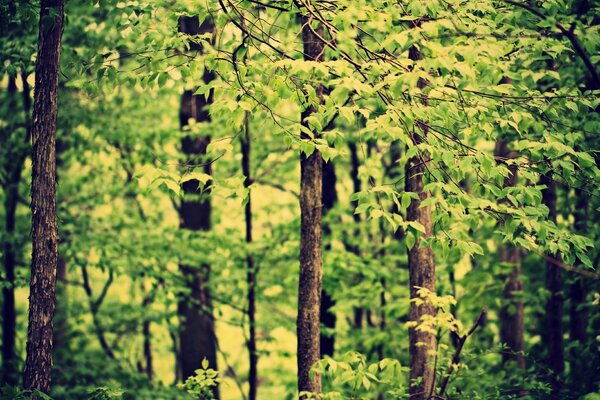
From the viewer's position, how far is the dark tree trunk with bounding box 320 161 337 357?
1065 centimetres

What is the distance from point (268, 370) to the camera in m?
13.7

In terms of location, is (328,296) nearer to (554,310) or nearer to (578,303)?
(554,310)

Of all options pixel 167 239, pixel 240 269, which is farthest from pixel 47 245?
pixel 240 269

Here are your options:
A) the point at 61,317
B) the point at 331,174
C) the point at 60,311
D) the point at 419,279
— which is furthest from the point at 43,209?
the point at 60,311

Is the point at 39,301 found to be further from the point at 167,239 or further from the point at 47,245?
the point at 167,239

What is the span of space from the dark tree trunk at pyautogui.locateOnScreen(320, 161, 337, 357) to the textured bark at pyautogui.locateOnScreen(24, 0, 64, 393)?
558 centimetres

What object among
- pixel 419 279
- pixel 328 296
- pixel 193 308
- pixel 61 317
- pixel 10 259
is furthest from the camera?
pixel 61 317

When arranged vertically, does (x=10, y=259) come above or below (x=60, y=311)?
above

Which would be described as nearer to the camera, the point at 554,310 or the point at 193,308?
the point at 554,310

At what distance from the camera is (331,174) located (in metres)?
11.8

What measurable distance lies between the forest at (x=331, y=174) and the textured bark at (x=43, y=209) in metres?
0.02

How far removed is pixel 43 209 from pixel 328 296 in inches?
267

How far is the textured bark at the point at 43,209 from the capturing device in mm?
5219

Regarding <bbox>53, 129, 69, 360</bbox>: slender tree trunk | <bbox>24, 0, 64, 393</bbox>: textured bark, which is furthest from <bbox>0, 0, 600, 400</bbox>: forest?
<bbox>53, 129, 69, 360</bbox>: slender tree trunk
